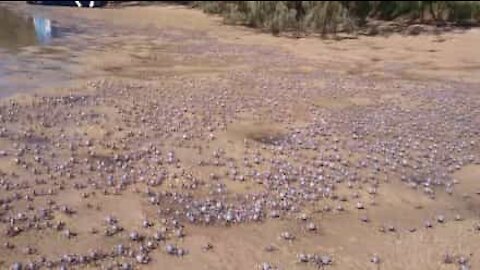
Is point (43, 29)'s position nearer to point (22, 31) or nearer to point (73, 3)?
point (22, 31)

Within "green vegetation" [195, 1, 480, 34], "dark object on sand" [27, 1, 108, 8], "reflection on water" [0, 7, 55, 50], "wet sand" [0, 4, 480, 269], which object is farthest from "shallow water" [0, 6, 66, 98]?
"green vegetation" [195, 1, 480, 34]

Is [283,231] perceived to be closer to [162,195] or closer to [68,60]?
[162,195]

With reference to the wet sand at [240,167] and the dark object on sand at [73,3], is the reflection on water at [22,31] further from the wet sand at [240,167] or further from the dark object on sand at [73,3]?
the dark object on sand at [73,3]

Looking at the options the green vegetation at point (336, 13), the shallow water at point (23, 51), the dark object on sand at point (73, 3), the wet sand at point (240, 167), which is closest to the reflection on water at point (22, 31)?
the shallow water at point (23, 51)

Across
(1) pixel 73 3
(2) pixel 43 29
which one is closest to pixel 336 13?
(2) pixel 43 29

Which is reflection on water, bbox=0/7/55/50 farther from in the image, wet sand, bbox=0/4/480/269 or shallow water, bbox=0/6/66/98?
wet sand, bbox=0/4/480/269

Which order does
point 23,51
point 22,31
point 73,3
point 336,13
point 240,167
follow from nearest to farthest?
point 240,167, point 23,51, point 22,31, point 336,13, point 73,3
